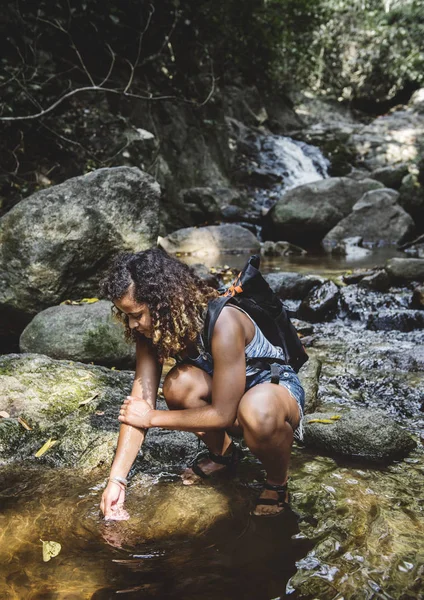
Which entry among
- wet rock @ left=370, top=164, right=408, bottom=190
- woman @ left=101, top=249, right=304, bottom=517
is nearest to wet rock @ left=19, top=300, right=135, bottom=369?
woman @ left=101, top=249, right=304, bottom=517

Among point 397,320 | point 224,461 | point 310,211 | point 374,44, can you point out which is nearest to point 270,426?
point 224,461

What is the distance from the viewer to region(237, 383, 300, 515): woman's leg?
215 cm

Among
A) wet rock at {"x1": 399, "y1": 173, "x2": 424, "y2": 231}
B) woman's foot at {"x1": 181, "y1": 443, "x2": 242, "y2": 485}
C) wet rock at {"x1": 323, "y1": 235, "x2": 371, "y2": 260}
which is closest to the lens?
woman's foot at {"x1": 181, "y1": 443, "x2": 242, "y2": 485}

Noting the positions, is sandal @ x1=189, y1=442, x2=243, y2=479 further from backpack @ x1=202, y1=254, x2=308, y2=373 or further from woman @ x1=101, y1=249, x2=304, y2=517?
backpack @ x1=202, y1=254, x2=308, y2=373

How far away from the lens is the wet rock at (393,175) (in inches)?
560

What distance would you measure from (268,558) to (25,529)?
1.08 m

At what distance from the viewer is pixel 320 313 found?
6238mm

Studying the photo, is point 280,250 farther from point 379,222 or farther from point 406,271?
point 406,271

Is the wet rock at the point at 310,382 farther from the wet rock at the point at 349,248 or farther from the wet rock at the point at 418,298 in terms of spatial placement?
the wet rock at the point at 349,248

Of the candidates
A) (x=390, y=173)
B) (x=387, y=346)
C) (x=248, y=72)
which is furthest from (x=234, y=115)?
(x=387, y=346)

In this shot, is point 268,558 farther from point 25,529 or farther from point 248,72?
point 248,72

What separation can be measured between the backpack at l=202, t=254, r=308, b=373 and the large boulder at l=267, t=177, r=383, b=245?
401 inches

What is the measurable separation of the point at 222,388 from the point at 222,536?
634 mm

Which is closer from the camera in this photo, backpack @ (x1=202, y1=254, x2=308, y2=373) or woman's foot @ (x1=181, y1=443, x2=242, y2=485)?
backpack @ (x1=202, y1=254, x2=308, y2=373)
